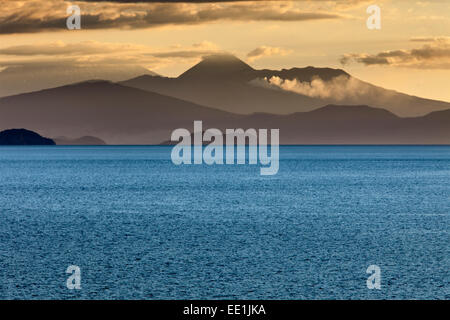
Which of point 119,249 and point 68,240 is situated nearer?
point 119,249

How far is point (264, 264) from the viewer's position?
49719 mm

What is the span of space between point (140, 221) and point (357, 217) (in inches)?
973

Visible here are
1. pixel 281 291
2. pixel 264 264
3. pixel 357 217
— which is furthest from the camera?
pixel 357 217

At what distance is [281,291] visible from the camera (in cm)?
4222

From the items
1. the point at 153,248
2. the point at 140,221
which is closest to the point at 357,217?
the point at 140,221

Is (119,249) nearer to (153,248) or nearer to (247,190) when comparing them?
(153,248)

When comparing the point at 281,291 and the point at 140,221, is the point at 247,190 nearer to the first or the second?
the point at 140,221
